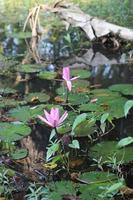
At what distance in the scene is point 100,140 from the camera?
2.54 m

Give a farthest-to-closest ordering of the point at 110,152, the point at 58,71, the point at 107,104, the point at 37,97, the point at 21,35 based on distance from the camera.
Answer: the point at 21,35, the point at 58,71, the point at 37,97, the point at 107,104, the point at 110,152

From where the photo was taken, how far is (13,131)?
266 centimetres

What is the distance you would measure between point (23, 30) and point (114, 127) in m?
3.70

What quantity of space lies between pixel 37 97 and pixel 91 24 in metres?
1.83

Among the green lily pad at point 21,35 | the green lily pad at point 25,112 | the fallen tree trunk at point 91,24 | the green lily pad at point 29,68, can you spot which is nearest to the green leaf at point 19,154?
the green lily pad at point 25,112

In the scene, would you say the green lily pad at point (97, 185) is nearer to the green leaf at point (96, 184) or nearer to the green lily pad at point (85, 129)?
the green leaf at point (96, 184)

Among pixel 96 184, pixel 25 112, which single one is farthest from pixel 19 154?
pixel 96 184

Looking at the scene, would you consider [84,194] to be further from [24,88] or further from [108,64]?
[108,64]

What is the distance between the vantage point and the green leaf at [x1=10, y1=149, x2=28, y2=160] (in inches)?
92.5

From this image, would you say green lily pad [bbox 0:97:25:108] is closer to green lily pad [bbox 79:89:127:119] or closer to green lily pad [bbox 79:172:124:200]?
green lily pad [bbox 79:89:127:119]

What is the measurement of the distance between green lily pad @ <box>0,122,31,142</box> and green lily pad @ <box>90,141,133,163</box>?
1.59 feet

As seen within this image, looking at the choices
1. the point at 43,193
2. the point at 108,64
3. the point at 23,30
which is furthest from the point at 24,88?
the point at 23,30

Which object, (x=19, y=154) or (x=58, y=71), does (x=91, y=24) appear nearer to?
(x=58, y=71)

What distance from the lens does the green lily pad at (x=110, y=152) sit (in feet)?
7.35
